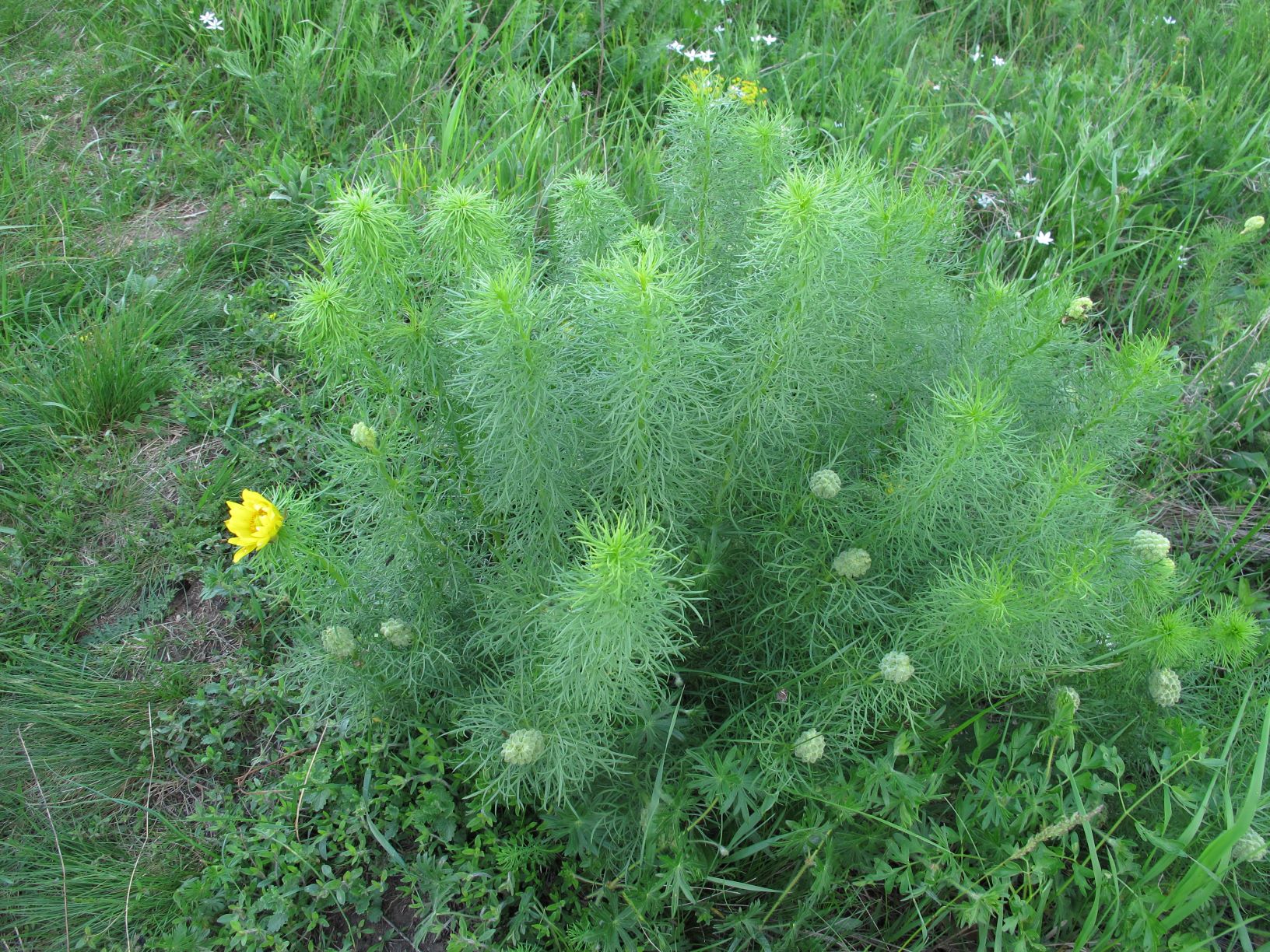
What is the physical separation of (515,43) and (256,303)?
1446 mm

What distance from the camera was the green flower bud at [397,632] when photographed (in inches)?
70.6

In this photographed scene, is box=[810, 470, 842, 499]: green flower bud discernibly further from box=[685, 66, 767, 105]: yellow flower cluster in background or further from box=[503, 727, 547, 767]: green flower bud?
box=[685, 66, 767, 105]: yellow flower cluster in background

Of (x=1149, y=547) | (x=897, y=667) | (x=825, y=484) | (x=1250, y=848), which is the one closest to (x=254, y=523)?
(x=825, y=484)

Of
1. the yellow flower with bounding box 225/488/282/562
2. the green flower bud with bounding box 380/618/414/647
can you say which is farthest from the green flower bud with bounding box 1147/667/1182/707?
the yellow flower with bounding box 225/488/282/562

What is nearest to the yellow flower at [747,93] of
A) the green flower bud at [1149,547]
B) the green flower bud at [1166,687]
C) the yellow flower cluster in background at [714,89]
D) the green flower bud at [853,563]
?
the yellow flower cluster in background at [714,89]

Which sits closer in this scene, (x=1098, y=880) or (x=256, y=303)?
(x=1098, y=880)

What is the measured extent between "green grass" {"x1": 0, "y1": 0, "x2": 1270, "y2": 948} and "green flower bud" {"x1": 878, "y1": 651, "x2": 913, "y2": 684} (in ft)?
2.88

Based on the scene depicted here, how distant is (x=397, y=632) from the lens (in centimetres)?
179

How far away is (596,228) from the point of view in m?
2.06

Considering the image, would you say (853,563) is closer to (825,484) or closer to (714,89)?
(825,484)

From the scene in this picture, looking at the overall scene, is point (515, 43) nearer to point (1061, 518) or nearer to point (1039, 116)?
point (1039, 116)

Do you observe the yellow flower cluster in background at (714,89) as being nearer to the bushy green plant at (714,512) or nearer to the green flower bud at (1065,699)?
the bushy green plant at (714,512)

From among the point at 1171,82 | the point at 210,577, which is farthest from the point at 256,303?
the point at 1171,82

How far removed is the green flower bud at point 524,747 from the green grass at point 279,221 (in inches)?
14.1
